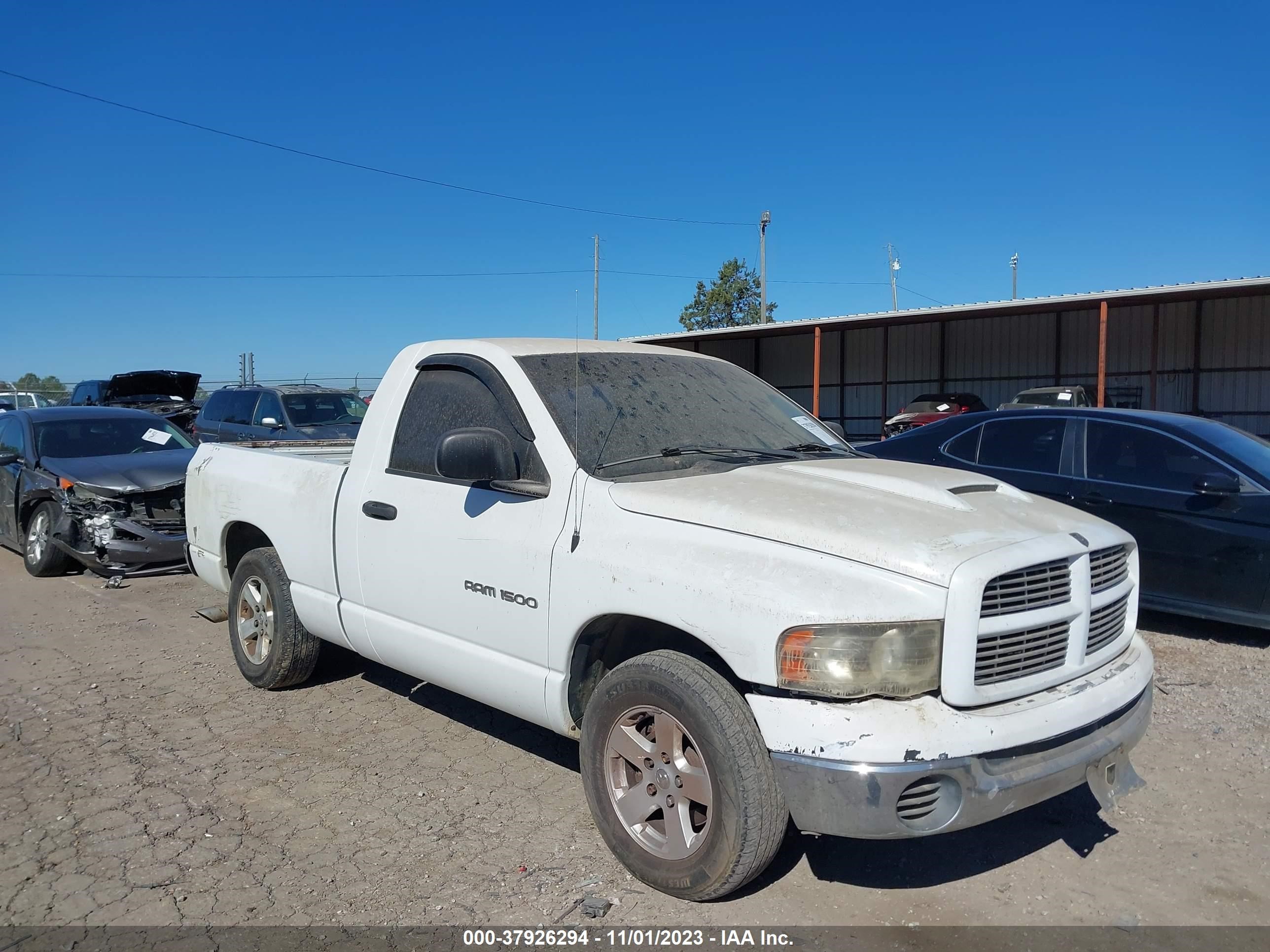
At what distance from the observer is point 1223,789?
13.2 feet

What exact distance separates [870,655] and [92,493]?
26.2ft

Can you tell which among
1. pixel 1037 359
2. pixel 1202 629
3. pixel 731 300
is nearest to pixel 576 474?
pixel 1202 629

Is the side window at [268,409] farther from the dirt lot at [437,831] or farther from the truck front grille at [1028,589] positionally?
the truck front grille at [1028,589]

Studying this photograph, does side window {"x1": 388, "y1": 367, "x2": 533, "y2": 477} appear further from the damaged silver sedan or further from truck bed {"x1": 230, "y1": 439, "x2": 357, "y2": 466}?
the damaged silver sedan

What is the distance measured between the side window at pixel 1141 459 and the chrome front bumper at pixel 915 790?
3987mm

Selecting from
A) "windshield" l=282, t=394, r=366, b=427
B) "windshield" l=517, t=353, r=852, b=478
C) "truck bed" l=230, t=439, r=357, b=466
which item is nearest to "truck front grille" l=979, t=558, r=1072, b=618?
"windshield" l=517, t=353, r=852, b=478

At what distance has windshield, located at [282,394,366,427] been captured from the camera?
1362cm

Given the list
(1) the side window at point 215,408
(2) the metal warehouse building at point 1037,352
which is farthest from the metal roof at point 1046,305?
(1) the side window at point 215,408

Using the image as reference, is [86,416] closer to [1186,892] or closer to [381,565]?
[381,565]

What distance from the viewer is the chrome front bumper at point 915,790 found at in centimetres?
267

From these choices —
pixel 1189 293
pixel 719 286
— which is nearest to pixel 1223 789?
pixel 1189 293

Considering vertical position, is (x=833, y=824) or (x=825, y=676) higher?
(x=825, y=676)

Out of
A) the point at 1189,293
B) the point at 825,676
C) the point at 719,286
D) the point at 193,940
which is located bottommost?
the point at 193,940

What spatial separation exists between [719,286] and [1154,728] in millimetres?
41359
